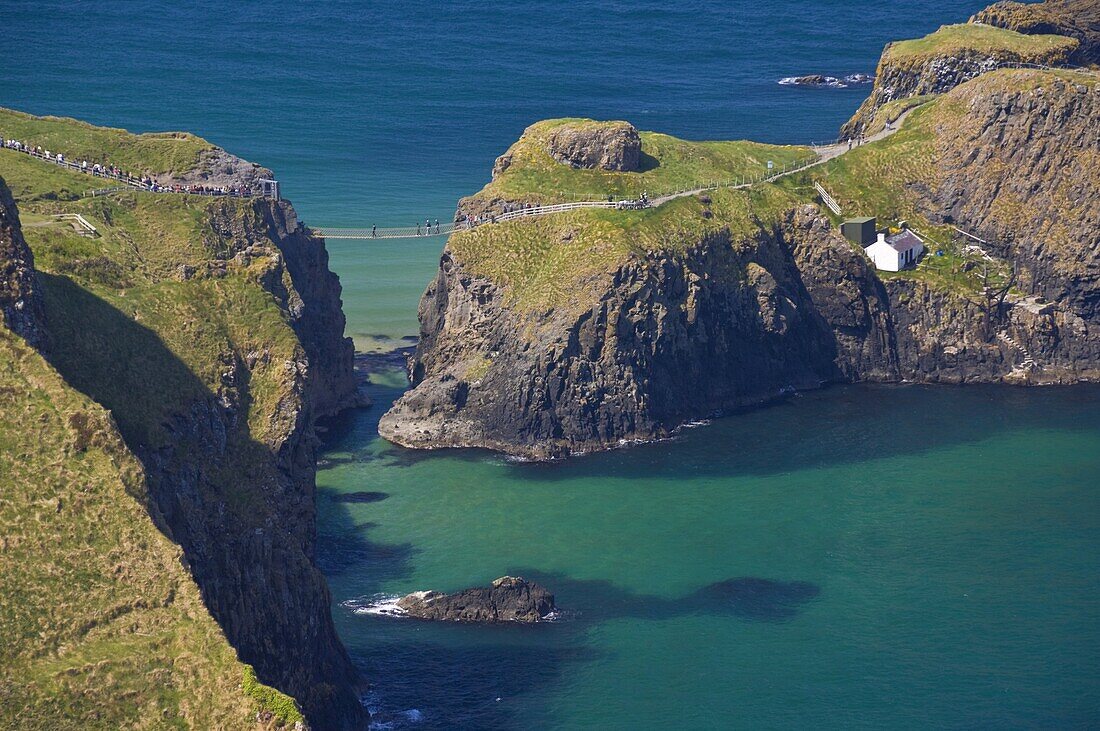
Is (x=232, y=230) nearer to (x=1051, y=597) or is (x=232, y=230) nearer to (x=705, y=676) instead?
(x=705, y=676)

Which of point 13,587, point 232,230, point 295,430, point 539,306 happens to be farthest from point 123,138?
point 13,587

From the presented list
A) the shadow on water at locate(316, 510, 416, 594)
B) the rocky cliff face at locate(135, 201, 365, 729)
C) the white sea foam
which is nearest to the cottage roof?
the shadow on water at locate(316, 510, 416, 594)

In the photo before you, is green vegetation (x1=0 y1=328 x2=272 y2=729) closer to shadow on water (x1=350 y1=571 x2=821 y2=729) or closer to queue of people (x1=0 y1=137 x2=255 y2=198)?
shadow on water (x1=350 y1=571 x2=821 y2=729)

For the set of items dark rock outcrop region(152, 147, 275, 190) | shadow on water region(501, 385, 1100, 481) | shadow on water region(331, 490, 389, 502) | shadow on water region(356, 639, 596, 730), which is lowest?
shadow on water region(356, 639, 596, 730)

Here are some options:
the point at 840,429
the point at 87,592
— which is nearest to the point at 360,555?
Result: the point at 840,429

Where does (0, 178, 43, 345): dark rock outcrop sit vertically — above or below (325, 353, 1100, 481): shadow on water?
above

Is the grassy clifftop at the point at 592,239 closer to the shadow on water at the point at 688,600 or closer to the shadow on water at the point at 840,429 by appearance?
the shadow on water at the point at 840,429

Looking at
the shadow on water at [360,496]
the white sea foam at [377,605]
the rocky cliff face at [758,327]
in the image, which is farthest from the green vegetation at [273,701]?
the rocky cliff face at [758,327]
